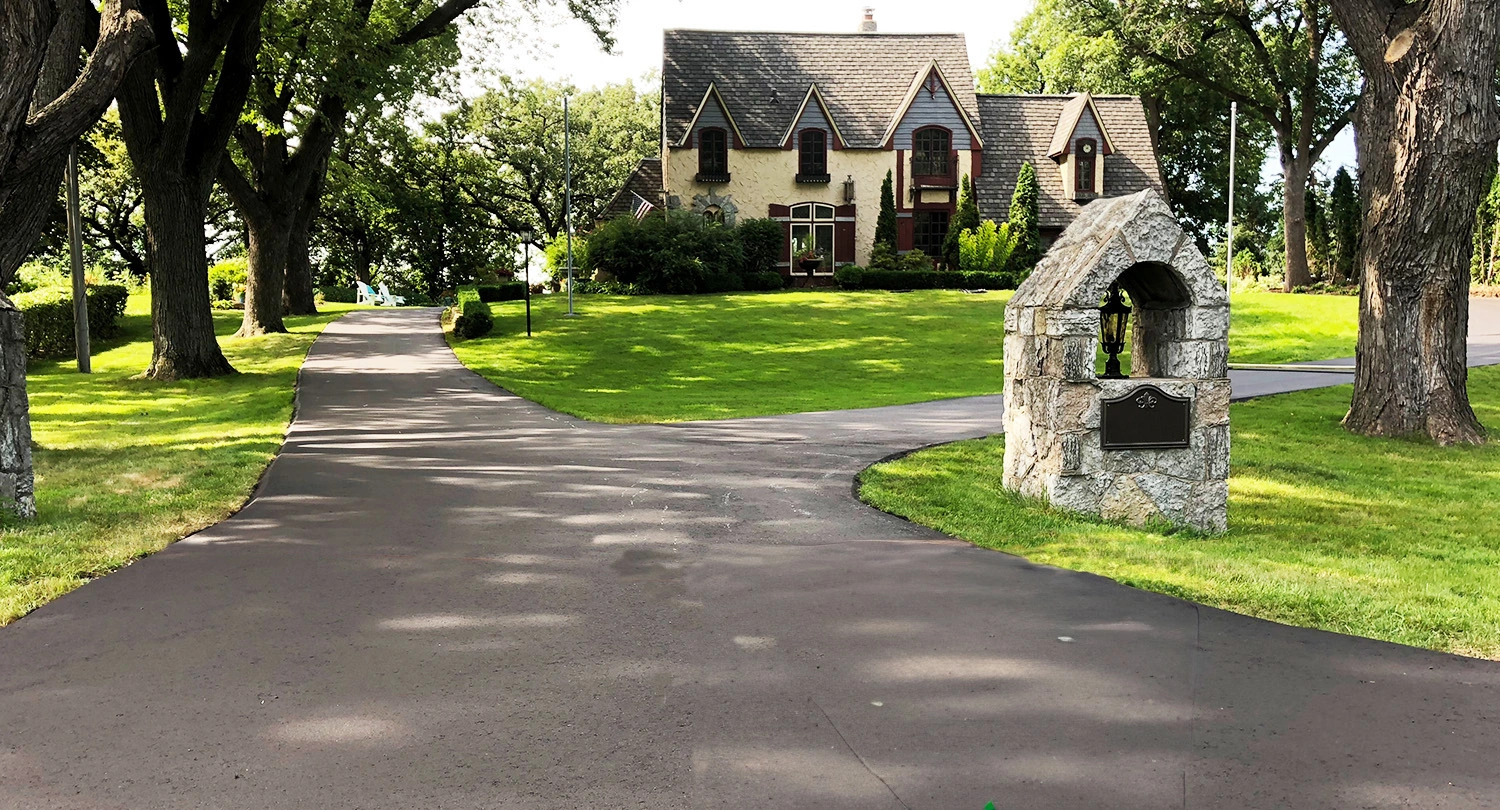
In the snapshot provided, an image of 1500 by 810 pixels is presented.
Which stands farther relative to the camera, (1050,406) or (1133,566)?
(1050,406)

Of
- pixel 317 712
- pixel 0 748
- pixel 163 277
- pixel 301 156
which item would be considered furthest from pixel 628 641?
pixel 301 156

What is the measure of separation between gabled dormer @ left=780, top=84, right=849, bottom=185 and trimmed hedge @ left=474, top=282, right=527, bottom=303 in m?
11.8

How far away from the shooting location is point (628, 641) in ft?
20.8

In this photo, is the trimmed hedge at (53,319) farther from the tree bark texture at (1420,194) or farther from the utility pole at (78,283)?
the tree bark texture at (1420,194)

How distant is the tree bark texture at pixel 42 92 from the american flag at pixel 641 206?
28.6 meters

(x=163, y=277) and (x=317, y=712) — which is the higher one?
(x=163, y=277)

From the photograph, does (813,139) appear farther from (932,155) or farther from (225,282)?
(225,282)

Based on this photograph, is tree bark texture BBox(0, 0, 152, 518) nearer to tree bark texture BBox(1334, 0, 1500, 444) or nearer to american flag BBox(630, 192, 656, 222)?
tree bark texture BBox(1334, 0, 1500, 444)

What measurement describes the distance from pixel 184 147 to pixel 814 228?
967 inches

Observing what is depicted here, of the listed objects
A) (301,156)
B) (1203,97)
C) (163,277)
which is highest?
(1203,97)

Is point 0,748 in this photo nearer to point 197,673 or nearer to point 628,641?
point 197,673

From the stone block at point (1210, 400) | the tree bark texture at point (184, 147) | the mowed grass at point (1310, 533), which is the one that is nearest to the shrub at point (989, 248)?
the mowed grass at point (1310, 533)

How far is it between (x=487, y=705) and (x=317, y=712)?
2.70 feet

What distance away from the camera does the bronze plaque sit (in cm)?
955
